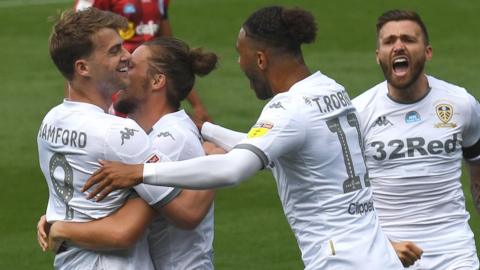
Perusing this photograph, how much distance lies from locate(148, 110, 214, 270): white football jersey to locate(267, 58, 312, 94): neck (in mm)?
471

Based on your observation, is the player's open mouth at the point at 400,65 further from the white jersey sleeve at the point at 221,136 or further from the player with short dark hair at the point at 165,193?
the player with short dark hair at the point at 165,193

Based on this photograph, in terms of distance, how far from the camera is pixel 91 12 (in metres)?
6.42

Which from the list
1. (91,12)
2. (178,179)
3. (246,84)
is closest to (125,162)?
(178,179)

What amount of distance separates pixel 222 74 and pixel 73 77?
10169mm

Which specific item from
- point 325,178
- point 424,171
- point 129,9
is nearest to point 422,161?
point 424,171

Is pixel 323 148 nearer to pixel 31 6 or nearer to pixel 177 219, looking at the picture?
pixel 177 219

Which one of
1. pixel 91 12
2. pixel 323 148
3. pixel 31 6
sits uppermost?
pixel 91 12

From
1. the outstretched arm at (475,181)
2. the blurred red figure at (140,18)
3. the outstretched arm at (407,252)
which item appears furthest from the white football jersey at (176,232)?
the blurred red figure at (140,18)

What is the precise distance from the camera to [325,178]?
258 inches

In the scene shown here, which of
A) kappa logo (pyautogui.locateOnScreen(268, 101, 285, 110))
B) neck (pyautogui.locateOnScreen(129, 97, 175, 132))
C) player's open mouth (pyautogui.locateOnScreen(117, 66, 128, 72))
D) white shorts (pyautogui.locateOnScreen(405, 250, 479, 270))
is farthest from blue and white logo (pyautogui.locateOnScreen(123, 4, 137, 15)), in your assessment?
kappa logo (pyautogui.locateOnScreen(268, 101, 285, 110))

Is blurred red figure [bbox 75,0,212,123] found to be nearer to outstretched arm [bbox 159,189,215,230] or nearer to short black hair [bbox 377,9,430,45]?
short black hair [bbox 377,9,430,45]

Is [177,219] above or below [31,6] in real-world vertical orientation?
above

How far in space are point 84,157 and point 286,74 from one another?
1075 millimetres

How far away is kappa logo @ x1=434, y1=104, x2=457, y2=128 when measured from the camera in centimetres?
805
